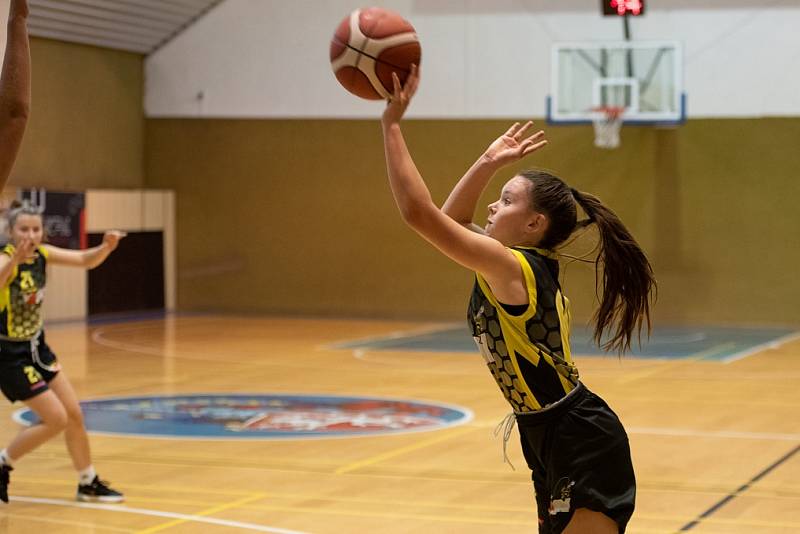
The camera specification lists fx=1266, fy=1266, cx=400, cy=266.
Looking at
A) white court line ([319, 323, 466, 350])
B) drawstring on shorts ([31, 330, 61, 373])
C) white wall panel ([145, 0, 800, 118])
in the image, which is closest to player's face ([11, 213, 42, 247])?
drawstring on shorts ([31, 330, 61, 373])

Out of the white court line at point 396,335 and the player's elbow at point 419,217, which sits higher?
the player's elbow at point 419,217

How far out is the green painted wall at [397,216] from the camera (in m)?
18.7

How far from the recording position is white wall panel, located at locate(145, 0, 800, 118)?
18.4 metres

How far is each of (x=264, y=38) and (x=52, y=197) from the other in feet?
14.9

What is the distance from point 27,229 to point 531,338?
4.17 metres

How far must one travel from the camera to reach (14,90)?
2375mm

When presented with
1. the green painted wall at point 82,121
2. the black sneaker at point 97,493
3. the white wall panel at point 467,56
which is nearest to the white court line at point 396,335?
the white wall panel at point 467,56

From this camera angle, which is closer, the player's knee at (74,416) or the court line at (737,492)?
the court line at (737,492)

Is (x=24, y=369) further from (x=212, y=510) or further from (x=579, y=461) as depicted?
(x=579, y=461)

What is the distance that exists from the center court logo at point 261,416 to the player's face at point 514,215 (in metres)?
5.70

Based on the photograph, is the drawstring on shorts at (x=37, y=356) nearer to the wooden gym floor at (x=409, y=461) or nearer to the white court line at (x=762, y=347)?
the wooden gym floor at (x=409, y=461)

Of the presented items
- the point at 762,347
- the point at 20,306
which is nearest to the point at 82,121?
the point at 762,347

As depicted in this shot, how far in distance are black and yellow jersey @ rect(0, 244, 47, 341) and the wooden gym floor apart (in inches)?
37.7

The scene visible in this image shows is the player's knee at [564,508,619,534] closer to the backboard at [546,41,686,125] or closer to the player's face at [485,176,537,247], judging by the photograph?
the player's face at [485,176,537,247]
